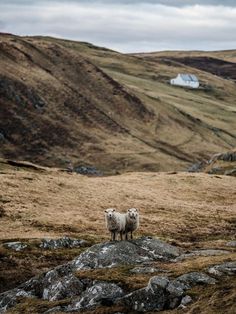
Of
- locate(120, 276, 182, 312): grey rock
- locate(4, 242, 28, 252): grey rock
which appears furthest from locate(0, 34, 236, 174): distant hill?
locate(120, 276, 182, 312): grey rock

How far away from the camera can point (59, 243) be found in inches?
1677

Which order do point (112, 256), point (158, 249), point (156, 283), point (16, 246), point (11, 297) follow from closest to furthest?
point (156, 283)
point (11, 297)
point (112, 256)
point (158, 249)
point (16, 246)

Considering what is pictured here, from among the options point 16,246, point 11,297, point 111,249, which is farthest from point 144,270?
point 16,246

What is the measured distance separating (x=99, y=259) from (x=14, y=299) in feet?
18.3

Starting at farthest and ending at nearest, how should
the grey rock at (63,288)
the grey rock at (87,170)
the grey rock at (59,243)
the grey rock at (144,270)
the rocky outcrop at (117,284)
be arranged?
the grey rock at (87,170), the grey rock at (59,243), the grey rock at (144,270), the grey rock at (63,288), the rocky outcrop at (117,284)

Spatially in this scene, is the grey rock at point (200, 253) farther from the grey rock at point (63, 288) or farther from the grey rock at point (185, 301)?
the grey rock at point (185, 301)

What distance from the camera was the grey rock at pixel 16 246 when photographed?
1632 inches

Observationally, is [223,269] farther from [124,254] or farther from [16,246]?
[16,246]

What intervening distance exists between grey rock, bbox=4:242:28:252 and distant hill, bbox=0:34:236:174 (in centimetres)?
9148

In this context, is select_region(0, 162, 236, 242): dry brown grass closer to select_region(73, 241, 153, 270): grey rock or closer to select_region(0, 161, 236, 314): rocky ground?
select_region(0, 161, 236, 314): rocky ground

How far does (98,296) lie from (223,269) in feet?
21.9

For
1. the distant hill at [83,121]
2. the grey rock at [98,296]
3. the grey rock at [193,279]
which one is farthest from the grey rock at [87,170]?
the grey rock at [193,279]

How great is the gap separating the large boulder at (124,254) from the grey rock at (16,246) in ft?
28.7

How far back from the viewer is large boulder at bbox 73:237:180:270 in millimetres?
33125
